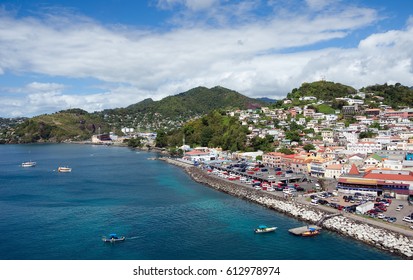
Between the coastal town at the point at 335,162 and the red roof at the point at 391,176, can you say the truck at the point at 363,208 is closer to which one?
the coastal town at the point at 335,162

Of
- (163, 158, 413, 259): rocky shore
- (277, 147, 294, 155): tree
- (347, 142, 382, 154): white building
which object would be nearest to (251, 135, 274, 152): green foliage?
(277, 147, 294, 155): tree

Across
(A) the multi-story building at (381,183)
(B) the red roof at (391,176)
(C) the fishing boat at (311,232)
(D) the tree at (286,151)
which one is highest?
(D) the tree at (286,151)

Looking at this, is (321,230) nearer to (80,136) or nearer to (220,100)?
(80,136)

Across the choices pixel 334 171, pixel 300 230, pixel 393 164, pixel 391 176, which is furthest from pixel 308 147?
pixel 300 230

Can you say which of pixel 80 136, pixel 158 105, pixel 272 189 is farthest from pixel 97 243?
pixel 158 105

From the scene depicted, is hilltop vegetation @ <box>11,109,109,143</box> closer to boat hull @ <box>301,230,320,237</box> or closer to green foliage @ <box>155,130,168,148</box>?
green foliage @ <box>155,130,168,148</box>

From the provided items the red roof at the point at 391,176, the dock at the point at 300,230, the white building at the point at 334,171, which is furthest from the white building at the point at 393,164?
the dock at the point at 300,230
